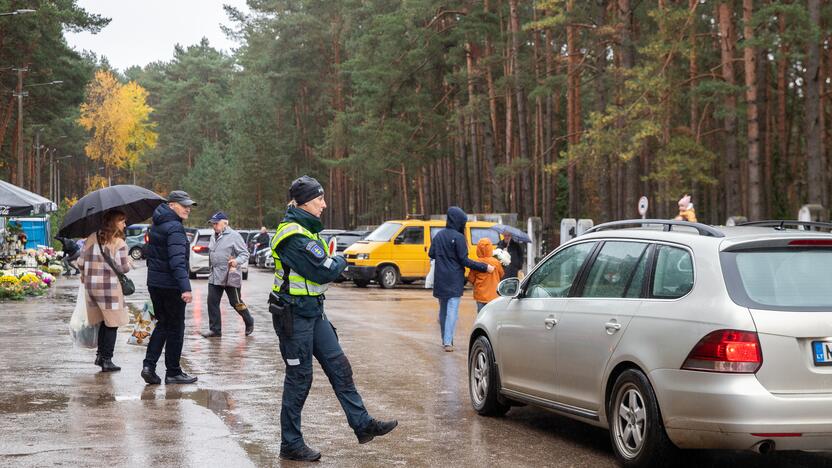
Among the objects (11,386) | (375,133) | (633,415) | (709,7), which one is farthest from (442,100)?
(633,415)

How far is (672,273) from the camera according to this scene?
23.5 feet

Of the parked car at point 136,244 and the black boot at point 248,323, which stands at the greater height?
the parked car at point 136,244

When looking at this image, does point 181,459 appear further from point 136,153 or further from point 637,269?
point 136,153

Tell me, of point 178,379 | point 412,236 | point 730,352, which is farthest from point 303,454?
point 412,236

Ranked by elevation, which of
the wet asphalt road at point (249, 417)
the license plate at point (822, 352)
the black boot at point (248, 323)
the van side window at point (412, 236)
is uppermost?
the van side window at point (412, 236)

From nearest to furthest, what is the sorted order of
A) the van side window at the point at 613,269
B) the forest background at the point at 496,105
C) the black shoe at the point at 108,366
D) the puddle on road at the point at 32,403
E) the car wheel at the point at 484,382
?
the van side window at the point at 613,269 < the car wheel at the point at 484,382 < the puddle on road at the point at 32,403 < the black shoe at the point at 108,366 < the forest background at the point at 496,105

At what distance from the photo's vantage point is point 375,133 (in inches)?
2083

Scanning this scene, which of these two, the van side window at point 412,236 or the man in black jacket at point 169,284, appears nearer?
the man in black jacket at point 169,284

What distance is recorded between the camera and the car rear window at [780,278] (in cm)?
654

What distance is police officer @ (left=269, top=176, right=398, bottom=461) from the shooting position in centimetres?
746

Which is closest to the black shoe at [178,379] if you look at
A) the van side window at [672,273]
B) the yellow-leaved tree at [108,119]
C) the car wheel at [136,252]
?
the van side window at [672,273]

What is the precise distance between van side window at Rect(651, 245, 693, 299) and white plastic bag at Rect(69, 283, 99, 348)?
7.18m

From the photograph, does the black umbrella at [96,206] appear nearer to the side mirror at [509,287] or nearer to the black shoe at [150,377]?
the black shoe at [150,377]

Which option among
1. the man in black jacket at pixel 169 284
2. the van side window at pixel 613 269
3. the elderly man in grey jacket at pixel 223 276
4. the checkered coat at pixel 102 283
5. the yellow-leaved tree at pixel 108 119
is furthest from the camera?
the yellow-leaved tree at pixel 108 119
